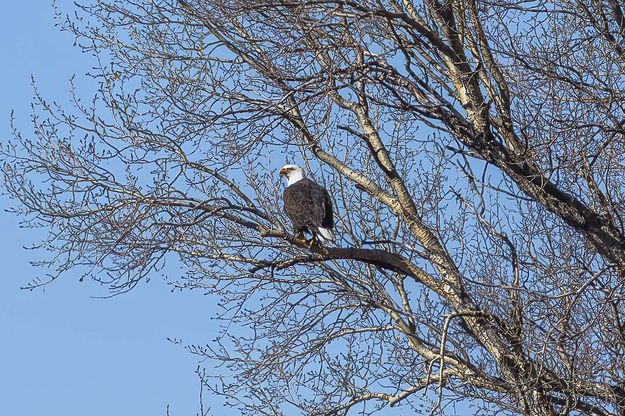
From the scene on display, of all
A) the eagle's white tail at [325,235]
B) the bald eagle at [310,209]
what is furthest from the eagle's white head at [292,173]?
the eagle's white tail at [325,235]

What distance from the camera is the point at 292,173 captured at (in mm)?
11031

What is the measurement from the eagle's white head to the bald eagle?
39 cm

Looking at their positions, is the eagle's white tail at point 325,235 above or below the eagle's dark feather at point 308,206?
below

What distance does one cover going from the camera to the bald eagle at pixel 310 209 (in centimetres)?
942

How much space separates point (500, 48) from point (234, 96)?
2735 millimetres

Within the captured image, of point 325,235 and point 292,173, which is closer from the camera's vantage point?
point 325,235

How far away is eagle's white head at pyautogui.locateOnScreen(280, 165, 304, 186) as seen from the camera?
35.7ft

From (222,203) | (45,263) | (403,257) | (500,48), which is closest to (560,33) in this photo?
(500,48)

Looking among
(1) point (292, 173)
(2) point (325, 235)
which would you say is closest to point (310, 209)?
(2) point (325, 235)

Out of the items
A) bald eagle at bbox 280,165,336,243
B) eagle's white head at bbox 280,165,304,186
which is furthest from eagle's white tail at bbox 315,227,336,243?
eagle's white head at bbox 280,165,304,186

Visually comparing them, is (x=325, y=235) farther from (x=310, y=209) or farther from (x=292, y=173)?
(x=292, y=173)

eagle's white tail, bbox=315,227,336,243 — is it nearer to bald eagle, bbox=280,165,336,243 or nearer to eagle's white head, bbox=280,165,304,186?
bald eagle, bbox=280,165,336,243

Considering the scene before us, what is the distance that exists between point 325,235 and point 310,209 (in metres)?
0.38

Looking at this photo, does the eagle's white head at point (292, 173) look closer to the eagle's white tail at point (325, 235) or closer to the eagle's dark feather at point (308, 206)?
the eagle's dark feather at point (308, 206)
